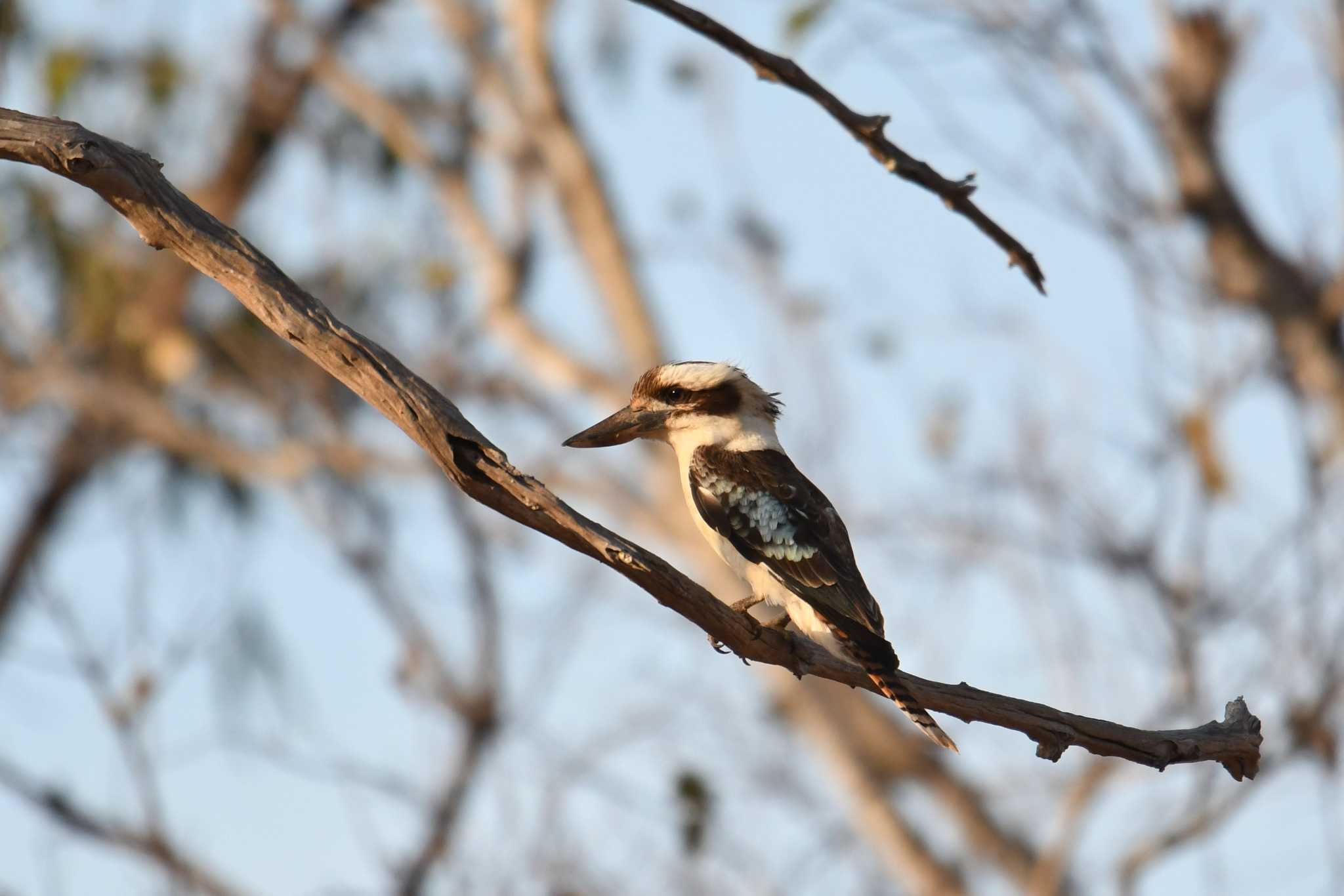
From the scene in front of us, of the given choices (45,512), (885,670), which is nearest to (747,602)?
(885,670)

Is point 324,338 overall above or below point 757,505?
below

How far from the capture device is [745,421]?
188 inches

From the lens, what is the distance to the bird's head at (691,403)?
4664 mm

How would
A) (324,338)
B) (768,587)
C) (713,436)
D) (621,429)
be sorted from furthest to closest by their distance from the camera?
(713,436), (621,429), (768,587), (324,338)

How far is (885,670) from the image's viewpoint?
3480 mm

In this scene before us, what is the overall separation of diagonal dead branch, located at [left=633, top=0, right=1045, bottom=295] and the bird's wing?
1096 millimetres

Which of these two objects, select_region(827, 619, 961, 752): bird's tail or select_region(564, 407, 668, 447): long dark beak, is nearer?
select_region(827, 619, 961, 752): bird's tail

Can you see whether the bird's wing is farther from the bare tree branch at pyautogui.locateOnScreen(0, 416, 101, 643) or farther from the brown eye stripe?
the bare tree branch at pyautogui.locateOnScreen(0, 416, 101, 643)

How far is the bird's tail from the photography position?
10.9 feet

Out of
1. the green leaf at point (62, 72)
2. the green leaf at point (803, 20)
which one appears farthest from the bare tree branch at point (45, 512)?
the green leaf at point (803, 20)

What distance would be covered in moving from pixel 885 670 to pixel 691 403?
141 centimetres

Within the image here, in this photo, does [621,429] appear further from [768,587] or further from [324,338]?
[324,338]

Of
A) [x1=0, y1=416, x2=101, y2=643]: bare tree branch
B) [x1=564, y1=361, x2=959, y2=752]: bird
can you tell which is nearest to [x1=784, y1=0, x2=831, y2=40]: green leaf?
[x1=564, y1=361, x2=959, y2=752]: bird

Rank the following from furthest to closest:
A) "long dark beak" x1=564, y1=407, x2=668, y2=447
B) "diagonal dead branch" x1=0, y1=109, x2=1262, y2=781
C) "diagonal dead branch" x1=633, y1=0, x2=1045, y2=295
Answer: "long dark beak" x1=564, y1=407, x2=668, y2=447, "diagonal dead branch" x1=633, y1=0, x2=1045, y2=295, "diagonal dead branch" x1=0, y1=109, x2=1262, y2=781
